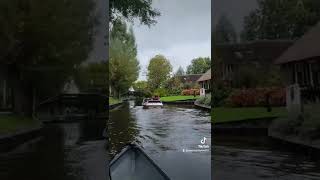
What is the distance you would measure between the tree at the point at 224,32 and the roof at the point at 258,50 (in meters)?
0.12

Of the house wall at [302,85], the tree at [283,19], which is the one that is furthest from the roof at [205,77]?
the house wall at [302,85]

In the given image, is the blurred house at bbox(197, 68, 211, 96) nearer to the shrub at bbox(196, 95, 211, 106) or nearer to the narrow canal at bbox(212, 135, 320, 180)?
the shrub at bbox(196, 95, 211, 106)

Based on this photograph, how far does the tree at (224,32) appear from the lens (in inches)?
184

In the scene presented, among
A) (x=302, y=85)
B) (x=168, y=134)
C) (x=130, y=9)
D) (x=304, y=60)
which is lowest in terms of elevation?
(x=168, y=134)

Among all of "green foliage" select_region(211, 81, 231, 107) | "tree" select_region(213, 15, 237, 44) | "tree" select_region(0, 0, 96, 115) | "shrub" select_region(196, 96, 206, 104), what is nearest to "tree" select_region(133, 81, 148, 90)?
"shrub" select_region(196, 96, 206, 104)

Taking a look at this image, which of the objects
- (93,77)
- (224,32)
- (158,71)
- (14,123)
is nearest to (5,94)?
(14,123)

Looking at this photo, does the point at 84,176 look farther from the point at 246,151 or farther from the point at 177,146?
the point at 246,151

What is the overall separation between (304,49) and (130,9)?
8.65 feet

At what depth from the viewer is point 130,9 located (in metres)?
6.89

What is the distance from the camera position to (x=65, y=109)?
17.4 ft

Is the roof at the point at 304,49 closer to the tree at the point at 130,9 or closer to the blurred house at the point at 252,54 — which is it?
the blurred house at the point at 252,54

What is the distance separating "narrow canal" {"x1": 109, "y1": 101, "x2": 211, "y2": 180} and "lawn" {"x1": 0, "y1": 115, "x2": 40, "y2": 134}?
1417 mm

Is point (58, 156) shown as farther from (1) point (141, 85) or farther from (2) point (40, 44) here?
(1) point (141, 85)

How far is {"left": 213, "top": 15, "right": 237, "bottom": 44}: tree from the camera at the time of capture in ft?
15.3
